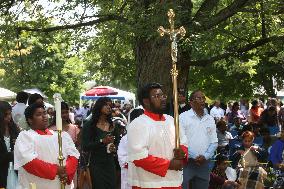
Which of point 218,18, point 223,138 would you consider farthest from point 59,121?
point 223,138

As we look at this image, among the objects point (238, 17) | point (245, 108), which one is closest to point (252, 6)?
→ point (238, 17)

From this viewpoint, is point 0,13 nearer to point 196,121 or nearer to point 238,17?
point 238,17

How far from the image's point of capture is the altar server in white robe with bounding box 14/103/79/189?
6.69 m

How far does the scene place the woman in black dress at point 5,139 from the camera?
7.96m

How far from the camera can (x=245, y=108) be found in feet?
90.6

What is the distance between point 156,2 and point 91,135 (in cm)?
355

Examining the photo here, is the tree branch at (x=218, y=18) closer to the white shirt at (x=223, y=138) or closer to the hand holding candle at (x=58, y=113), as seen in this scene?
the white shirt at (x=223, y=138)

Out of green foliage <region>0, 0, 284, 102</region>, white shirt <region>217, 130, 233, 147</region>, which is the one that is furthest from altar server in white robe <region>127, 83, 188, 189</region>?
white shirt <region>217, 130, 233, 147</region>

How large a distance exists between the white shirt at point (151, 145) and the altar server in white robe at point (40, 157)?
73 centimetres

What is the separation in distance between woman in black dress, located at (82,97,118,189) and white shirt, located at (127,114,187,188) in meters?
2.47

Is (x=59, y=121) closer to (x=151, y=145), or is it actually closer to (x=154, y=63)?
(x=151, y=145)

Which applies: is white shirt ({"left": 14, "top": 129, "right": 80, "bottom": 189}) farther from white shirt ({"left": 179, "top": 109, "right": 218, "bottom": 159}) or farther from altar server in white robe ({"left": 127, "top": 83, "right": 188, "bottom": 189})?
white shirt ({"left": 179, "top": 109, "right": 218, "bottom": 159})

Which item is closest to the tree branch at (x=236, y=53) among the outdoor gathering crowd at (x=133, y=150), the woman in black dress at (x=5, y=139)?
the outdoor gathering crowd at (x=133, y=150)

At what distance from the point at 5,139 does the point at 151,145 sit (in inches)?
93.9
